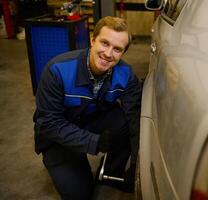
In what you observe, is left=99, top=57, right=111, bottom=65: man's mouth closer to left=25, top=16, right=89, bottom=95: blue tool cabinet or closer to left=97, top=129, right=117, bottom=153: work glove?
left=97, top=129, right=117, bottom=153: work glove

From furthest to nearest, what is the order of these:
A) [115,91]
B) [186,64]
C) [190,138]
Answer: [115,91]
[186,64]
[190,138]

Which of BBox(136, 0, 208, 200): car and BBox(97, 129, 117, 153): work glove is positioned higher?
BBox(136, 0, 208, 200): car

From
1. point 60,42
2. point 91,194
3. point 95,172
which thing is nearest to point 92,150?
point 91,194

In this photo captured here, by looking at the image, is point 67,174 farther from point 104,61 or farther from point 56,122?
point 104,61

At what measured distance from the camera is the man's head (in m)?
1.44

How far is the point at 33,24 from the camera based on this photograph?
120 inches

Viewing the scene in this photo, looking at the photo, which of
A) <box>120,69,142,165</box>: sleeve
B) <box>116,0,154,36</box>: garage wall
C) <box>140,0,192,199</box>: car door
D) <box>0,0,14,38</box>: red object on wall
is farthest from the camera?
<box>0,0,14,38</box>: red object on wall

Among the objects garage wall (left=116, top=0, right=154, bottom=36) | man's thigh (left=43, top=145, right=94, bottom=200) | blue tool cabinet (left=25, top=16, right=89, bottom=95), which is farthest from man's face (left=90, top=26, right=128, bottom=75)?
garage wall (left=116, top=0, right=154, bottom=36)

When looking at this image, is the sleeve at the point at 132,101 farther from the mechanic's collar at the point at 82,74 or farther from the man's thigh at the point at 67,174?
the man's thigh at the point at 67,174

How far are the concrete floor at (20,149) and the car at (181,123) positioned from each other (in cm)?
92

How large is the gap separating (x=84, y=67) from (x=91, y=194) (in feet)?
2.50

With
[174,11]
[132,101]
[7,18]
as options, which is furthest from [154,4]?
[7,18]

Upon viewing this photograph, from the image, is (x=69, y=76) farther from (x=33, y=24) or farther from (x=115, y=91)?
(x=33, y=24)

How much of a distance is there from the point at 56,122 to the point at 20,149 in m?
0.94
